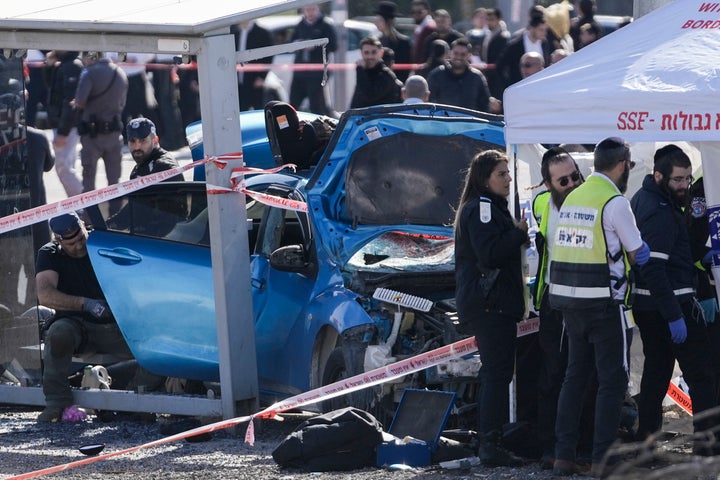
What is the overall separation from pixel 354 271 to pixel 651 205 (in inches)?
77.6

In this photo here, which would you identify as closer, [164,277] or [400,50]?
[164,277]

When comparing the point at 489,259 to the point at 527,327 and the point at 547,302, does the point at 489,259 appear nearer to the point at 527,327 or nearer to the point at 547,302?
the point at 547,302

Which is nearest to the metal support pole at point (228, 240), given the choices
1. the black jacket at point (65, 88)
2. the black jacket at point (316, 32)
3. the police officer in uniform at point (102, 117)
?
the police officer in uniform at point (102, 117)

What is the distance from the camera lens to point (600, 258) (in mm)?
6941

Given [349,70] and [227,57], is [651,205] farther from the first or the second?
[349,70]

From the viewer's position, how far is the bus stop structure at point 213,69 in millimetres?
8617

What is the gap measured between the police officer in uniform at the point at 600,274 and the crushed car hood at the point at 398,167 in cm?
199

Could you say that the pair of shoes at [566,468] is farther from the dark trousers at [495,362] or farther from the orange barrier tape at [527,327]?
the orange barrier tape at [527,327]

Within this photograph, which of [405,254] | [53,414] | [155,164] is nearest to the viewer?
[405,254]

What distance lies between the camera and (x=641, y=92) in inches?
284

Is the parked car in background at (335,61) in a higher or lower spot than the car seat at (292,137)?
lower

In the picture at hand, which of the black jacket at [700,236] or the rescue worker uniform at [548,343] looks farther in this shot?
the black jacket at [700,236]

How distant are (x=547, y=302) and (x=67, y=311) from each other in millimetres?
3787

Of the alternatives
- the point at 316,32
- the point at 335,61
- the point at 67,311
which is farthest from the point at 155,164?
the point at 335,61
